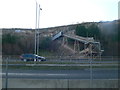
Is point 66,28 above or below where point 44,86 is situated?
above

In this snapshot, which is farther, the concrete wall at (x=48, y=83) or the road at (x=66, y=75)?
the road at (x=66, y=75)

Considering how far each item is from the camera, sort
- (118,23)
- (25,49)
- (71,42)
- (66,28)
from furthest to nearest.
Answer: (66,28) → (71,42) → (25,49) → (118,23)

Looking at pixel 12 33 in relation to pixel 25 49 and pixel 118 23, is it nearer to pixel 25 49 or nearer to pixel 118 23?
pixel 25 49

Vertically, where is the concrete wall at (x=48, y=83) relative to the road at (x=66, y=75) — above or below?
above

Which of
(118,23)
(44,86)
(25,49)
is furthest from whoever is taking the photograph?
(25,49)

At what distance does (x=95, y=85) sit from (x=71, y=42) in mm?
41102

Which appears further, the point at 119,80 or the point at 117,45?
the point at 117,45

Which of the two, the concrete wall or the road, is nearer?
the concrete wall

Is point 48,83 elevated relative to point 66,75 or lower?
elevated

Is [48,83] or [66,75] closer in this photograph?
[48,83]

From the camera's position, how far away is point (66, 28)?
56.7 meters

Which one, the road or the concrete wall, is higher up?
the concrete wall

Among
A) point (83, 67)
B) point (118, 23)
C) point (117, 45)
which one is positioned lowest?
point (83, 67)

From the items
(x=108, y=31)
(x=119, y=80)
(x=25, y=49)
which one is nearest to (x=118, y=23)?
(x=108, y=31)
